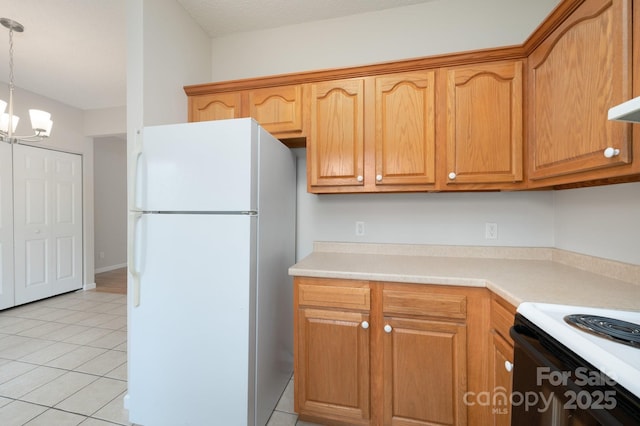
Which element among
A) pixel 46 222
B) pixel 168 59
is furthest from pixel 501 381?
pixel 46 222

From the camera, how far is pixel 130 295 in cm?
160

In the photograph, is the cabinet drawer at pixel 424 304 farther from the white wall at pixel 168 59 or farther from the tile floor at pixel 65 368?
the white wall at pixel 168 59

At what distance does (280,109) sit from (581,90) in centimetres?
165

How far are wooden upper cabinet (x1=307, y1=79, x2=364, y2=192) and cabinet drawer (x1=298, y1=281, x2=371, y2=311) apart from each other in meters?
0.71

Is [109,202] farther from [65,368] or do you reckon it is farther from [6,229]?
[65,368]

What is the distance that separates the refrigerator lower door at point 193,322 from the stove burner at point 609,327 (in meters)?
1.28

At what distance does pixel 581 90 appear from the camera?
Answer: 1.23 m

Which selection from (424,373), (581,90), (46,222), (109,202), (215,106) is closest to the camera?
(581,90)

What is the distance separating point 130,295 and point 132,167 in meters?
0.74

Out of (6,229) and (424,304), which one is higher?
(6,229)

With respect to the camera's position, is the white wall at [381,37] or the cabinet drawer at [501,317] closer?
the cabinet drawer at [501,317]

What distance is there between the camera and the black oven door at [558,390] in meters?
0.58

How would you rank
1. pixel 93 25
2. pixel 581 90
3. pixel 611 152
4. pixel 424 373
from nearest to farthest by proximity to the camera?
pixel 611 152
pixel 581 90
pixel 424 373
pixel 93 25

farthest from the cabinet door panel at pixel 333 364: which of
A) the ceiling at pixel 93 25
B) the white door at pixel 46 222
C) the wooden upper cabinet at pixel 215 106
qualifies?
the white door at pixel 46 222
